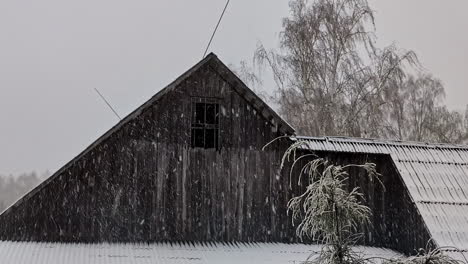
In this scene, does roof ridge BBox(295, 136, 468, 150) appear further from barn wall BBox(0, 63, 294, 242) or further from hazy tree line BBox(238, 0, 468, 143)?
hazy tree line BBox(238, 0, 468, 143)

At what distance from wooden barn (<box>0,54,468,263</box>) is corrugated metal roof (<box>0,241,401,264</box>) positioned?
29 mm

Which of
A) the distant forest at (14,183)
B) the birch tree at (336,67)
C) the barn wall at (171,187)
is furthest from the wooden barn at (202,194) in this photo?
the distant forest at (14,183)

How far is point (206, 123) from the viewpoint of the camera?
11.1m

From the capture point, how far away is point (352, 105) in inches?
854

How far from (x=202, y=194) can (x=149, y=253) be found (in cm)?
177

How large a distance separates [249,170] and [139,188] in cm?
233

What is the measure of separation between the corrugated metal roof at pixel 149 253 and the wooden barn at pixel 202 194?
0.10ft

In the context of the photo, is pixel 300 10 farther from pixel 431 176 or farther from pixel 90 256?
pixel 90 256

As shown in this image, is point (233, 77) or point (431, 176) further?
point (431, 176)

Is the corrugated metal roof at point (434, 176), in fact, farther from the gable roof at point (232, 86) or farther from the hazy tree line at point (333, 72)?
the hazy tree line at point (333, 72)

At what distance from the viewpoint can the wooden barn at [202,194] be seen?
32.2ft

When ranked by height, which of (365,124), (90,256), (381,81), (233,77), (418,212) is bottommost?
(90,256)

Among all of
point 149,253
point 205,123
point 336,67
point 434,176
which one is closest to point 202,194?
point 205,123

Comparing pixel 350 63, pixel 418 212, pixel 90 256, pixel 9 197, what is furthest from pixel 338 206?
pixel 9 197
